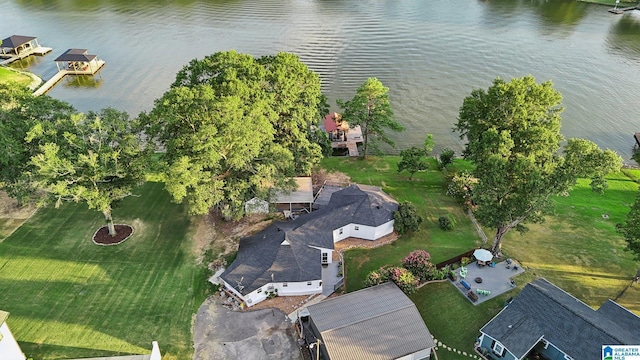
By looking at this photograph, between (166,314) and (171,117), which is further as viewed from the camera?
(171,117)

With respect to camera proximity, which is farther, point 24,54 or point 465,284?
point 24,54

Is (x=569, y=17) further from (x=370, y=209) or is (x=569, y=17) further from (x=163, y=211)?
(x=163, y=211)

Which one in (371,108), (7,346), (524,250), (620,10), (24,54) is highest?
(620,10)

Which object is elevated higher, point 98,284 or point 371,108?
→ point 371,108

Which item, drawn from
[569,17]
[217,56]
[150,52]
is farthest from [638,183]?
[150,52]

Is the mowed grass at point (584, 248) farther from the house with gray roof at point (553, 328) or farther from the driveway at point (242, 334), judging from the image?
the driveway at point (242, 334)

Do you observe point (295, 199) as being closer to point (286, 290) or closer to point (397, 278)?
point (286, 290)

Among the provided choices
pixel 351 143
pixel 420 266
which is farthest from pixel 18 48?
pixel 420 266

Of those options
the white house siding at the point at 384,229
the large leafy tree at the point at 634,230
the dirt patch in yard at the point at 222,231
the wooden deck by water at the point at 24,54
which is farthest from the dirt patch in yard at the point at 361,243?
the wooden deck by water at the point at 24,54
